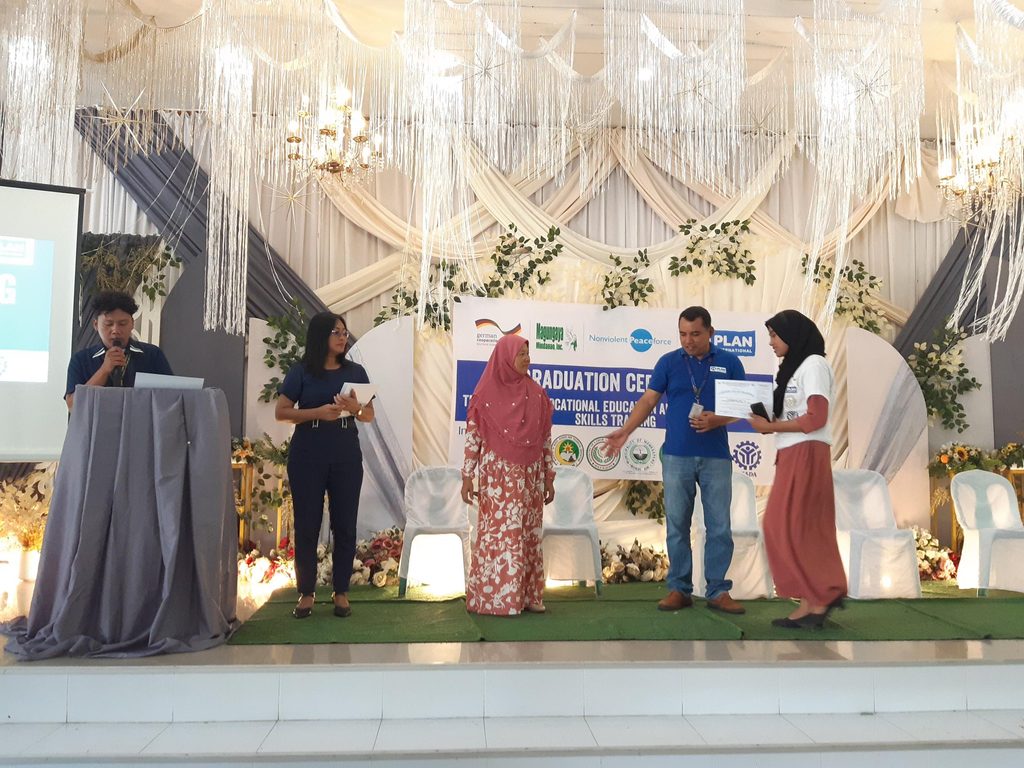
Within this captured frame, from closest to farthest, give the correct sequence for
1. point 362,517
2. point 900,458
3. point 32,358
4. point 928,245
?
point 32,358 → point 362,517 → point 900,458 → point 928,245

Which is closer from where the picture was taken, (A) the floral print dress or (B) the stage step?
(B) the stage step

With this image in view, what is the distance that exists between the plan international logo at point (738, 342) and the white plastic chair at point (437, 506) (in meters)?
2.21

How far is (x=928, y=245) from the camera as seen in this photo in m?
7.01

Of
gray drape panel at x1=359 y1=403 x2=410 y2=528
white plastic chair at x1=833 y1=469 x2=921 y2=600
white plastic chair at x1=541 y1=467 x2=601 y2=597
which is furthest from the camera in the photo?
gray drape panel at x1=359 y1=403 x2=410 y2=528

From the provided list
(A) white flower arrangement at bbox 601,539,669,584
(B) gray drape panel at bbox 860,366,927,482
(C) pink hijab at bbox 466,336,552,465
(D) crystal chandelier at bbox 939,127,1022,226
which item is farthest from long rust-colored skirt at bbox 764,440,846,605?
(B) gray drape panel at bbox 860,366,927,482

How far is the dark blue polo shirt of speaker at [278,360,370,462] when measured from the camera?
12.4ft

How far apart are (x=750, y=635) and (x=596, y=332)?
2.96 meters

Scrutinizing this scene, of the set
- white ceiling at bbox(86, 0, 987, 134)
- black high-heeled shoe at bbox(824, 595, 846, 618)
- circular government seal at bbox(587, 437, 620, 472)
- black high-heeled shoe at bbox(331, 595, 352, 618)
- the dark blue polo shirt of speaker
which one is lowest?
black high-heeled shoe at bbox(331, 595, 352, 618)

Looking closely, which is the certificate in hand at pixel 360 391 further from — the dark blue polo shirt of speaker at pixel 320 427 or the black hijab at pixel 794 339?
the black hijab at pixel 794 339

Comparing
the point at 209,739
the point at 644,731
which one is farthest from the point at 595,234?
the point at 209,739

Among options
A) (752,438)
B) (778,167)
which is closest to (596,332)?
(752,438)

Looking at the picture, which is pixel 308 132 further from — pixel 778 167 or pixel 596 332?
pixel 778 167

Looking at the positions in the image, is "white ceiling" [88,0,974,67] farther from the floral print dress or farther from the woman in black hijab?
the floral print dress

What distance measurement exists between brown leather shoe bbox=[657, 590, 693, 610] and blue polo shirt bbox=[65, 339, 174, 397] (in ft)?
7.97
